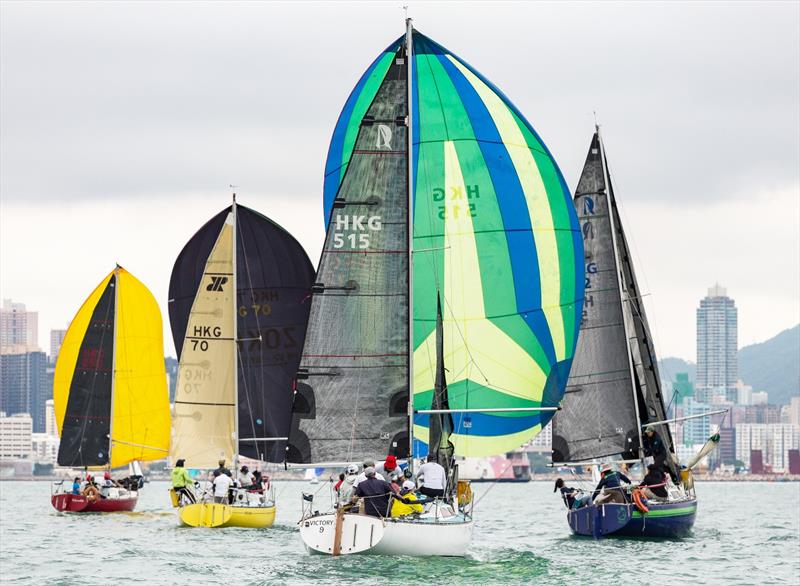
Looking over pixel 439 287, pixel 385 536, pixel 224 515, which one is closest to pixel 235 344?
pixel 224 515

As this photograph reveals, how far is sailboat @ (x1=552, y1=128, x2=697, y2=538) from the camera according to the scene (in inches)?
1421

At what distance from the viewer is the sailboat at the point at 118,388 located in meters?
49.2

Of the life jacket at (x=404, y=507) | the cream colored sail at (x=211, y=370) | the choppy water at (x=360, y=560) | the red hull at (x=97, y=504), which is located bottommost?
the red hull at (x=97, y=504)

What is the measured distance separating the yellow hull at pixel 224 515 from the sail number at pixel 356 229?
35.3 ft

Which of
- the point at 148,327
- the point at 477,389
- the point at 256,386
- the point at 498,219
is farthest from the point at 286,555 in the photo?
the point at 148,327

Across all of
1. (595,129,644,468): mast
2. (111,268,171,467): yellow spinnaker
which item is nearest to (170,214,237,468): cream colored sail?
(111,268,171,467): yellow spinnaker

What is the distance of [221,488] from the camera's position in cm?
3616

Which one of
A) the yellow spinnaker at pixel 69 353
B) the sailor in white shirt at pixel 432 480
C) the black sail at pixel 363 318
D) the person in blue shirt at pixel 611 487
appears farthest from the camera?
the yellow spinnaker at pixel 69 353

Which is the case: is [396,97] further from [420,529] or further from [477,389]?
[420,529]

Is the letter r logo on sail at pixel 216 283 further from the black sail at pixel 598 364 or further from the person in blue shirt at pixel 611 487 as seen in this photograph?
the person in blue shirt at pixel 611 487

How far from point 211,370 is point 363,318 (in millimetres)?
14363

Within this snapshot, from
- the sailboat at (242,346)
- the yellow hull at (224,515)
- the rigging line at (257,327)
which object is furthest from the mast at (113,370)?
the yellow hull at (224,515)

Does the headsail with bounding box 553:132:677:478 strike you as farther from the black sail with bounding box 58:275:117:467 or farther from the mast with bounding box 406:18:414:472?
the black sail with bounding box 58:275:117:467

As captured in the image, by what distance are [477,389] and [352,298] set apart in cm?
301
